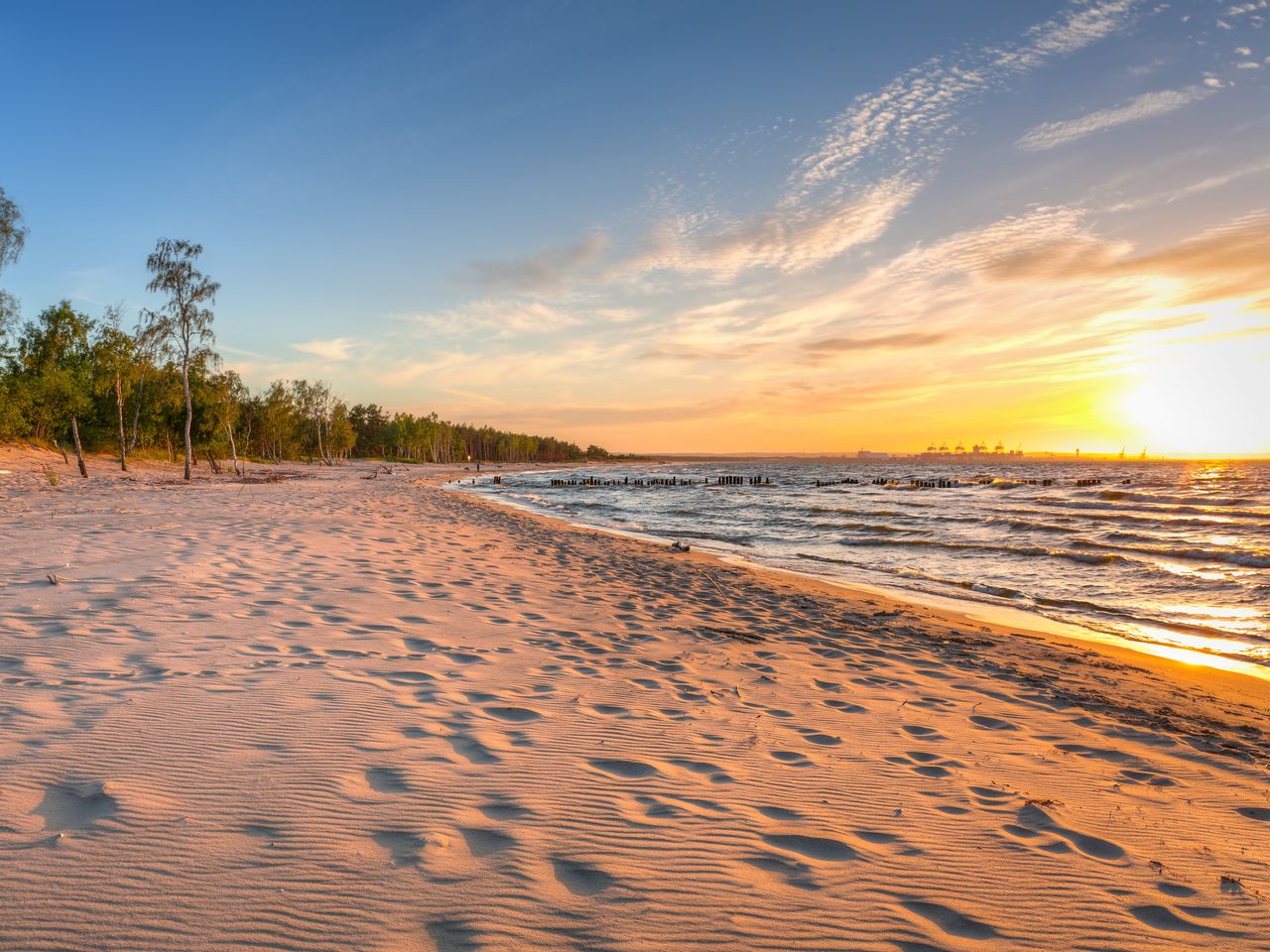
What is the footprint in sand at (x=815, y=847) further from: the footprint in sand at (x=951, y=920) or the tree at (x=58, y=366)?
the tree at (x=58, y=366)

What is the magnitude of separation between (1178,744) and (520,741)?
5784 millimetres

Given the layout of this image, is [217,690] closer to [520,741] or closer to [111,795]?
[111,795]

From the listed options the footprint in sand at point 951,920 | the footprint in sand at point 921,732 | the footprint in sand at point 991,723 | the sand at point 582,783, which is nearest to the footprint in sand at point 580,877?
the sand at point 582,783

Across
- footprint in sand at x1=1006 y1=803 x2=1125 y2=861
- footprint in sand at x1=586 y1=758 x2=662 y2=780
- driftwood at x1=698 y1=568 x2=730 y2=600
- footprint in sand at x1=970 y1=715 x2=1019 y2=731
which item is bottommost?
driftwood at x1=698 y1=568 x2=730 y2=600

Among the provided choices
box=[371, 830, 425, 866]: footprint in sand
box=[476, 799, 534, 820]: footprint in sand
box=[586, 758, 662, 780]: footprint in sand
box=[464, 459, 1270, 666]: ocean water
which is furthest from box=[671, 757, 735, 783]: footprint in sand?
box=[464, 459, 1270, 666]: ocean water

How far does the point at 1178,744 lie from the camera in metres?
5.64

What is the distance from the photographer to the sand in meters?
2.79

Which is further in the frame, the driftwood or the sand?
the driftwood

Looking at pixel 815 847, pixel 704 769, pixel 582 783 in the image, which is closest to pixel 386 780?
pixel 582 783

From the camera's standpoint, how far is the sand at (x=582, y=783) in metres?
2.79

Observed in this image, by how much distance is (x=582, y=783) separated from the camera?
13.1 ft

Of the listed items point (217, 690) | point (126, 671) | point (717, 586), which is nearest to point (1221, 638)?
point (717, 586)

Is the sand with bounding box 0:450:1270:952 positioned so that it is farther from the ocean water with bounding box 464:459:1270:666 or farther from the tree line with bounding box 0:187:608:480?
the tree line with bounding box 0:187:608:480

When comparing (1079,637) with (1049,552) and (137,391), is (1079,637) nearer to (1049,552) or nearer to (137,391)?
(1049,552)
